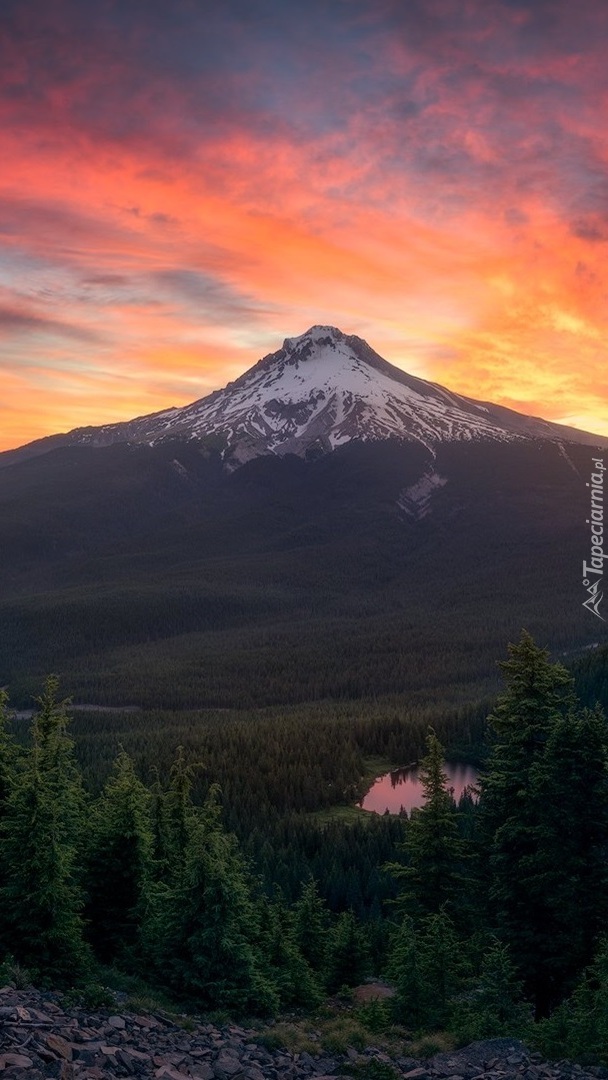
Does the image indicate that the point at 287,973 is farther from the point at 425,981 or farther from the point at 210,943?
the point at 210,943

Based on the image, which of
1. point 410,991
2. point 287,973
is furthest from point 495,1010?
point 287,973

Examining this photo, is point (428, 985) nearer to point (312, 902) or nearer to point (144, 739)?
point (312, 902)

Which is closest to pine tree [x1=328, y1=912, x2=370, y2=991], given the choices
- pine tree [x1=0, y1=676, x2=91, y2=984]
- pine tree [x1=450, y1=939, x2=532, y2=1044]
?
pine tree [x1=450, y1=939, x2=532, y2=1044]

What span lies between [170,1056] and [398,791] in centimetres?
9440

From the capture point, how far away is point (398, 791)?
10900 centimetres

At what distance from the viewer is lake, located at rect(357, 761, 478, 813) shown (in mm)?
102250

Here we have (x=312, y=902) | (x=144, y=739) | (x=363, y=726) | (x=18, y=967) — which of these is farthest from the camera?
(x=363, y=726)

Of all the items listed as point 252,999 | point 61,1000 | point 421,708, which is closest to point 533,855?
point 252,999

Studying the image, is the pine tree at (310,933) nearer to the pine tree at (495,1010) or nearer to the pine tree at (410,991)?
the pine tree at (410,991)

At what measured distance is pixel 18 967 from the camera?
75.3 ft

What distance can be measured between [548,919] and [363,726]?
97.0m

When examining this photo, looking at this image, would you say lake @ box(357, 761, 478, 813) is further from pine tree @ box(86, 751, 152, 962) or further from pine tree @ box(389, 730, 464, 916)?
pine tree @ box(86, 751, 152, 962)

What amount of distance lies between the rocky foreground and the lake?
7804cm

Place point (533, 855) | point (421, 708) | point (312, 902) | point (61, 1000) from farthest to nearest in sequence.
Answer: point (421, 708)
point (312, 902)
point (533, 855)
point (61, 1000)
